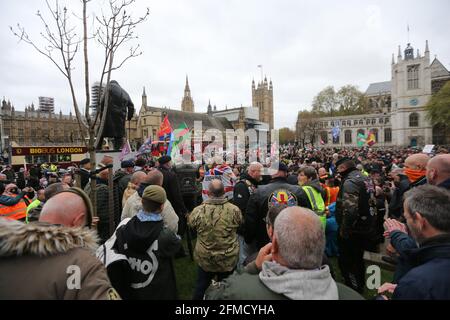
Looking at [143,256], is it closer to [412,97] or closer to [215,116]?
[412,97]

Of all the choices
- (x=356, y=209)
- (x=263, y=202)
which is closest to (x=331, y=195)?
(x=356, y=209)

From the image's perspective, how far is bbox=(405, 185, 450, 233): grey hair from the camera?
1.78 metres

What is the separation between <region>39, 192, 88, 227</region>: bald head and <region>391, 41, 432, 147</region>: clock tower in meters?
65.9

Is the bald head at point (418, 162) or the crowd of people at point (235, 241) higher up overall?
the bald head at point (418, 162)

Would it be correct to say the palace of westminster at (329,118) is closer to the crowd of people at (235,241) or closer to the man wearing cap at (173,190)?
the man wearing cap at (173,190)

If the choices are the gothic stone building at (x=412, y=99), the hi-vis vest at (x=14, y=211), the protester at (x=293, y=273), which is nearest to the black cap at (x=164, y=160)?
the hi-vis vest at (x=14, y=211)

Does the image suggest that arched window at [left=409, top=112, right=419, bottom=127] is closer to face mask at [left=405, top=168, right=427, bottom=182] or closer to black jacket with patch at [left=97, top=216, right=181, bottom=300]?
face mask at [left=405, top=168, right=427, bottom=182]

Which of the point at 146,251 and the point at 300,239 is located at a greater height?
the point at 300,239

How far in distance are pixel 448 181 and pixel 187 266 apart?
437 centimetres

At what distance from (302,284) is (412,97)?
6911 cm

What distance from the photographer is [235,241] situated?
3568mm

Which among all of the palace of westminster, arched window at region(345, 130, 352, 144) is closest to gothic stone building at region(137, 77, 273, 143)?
the palace of westminster

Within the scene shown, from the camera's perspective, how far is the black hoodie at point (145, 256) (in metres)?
2.53
